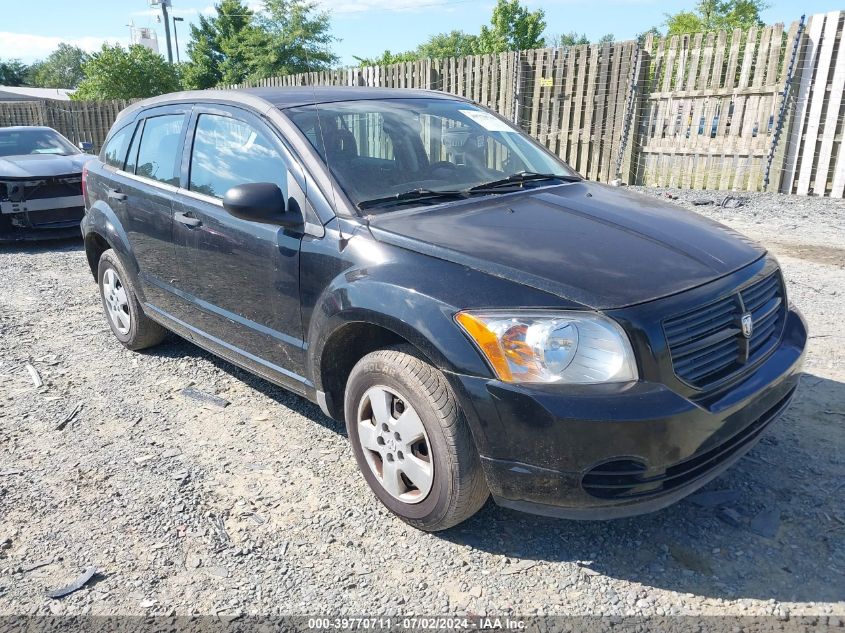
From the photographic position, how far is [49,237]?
8766mm

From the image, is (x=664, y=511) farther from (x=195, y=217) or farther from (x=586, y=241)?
(x=195, y=217)

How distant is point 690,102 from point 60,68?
428 feet

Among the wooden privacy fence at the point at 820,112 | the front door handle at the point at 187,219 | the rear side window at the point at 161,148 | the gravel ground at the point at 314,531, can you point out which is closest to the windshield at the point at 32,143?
the rear side window at the point at 161,148

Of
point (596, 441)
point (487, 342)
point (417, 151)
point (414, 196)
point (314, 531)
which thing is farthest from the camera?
point (417, 151)

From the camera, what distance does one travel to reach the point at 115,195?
467 centimetres

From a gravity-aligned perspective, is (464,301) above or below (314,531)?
above

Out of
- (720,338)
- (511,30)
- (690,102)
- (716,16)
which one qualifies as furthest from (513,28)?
(720,338)

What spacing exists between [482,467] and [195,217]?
230 centimetres

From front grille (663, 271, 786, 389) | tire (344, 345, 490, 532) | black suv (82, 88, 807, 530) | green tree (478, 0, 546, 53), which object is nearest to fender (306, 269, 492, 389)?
black suv (82, 88, 807, 530)

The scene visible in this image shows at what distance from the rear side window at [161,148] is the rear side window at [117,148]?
0.32 m

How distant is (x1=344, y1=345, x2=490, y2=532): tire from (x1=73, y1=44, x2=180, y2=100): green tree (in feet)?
124

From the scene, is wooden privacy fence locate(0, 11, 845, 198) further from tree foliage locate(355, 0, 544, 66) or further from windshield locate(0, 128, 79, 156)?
tree foliage locate(355, 0, 544, 66)

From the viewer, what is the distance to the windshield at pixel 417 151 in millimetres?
3218

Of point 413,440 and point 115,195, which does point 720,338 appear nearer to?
point 413,440
